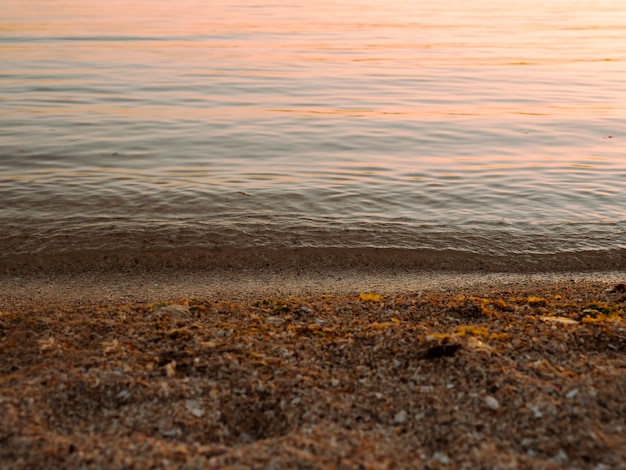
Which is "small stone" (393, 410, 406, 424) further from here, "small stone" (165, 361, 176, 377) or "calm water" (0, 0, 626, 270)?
"calm water" (0, 0, 626, 270)

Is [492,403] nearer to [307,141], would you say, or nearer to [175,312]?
[175,312]

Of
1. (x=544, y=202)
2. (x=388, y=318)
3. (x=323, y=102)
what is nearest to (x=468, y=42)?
(x=323, y=102)

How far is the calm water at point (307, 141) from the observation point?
864 cm

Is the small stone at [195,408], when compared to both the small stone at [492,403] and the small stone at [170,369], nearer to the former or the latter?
the small stone at [170,369]

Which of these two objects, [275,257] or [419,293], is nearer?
[419,293]

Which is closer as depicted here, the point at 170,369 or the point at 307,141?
the point at 170,369

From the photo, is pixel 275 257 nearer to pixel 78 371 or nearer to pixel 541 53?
pixel 78 371

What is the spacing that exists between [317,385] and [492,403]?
0.95 m

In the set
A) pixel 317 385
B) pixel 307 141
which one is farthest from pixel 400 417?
pixel 307 141

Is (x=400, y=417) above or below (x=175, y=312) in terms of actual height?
above

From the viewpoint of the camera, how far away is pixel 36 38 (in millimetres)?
22672

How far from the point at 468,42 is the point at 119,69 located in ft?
41.6

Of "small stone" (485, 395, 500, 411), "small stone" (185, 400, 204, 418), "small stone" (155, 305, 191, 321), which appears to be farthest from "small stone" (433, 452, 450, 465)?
"small stone" (155, 305, 191, 321)

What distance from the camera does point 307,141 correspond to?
12.7 meters
